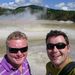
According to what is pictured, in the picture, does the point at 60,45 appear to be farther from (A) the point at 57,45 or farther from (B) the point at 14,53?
(B) the point at 14,53

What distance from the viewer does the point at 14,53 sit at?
3213mm

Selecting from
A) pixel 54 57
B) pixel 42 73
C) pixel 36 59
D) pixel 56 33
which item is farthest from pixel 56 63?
pixel 36 59

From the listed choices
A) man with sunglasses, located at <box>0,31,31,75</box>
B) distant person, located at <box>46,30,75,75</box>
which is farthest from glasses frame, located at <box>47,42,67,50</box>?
man with sunglasses, located at <box>0,31,31,75</box>

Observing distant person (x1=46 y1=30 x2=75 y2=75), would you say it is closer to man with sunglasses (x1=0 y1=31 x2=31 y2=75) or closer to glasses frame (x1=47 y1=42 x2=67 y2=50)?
glasses frame (x1=47 y1=42 x2=67 y2=50)

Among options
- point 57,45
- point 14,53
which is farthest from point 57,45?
point 14,53

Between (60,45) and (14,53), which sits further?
(14,53)

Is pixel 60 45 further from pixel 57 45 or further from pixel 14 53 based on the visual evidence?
pixel 14 53

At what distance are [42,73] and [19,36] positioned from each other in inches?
151

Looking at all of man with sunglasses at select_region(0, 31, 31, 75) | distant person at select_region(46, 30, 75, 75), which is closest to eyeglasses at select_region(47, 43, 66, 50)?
distant person at select_region(46, 30, 75, 75)

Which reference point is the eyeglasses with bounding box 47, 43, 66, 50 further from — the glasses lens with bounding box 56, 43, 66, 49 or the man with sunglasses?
the man with sunglasses

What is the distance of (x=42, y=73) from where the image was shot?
6.95m

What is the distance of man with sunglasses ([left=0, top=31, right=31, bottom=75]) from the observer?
316 centimetres

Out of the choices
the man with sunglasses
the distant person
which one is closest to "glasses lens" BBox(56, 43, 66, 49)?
the distant person

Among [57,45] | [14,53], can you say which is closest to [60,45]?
[57,45]
